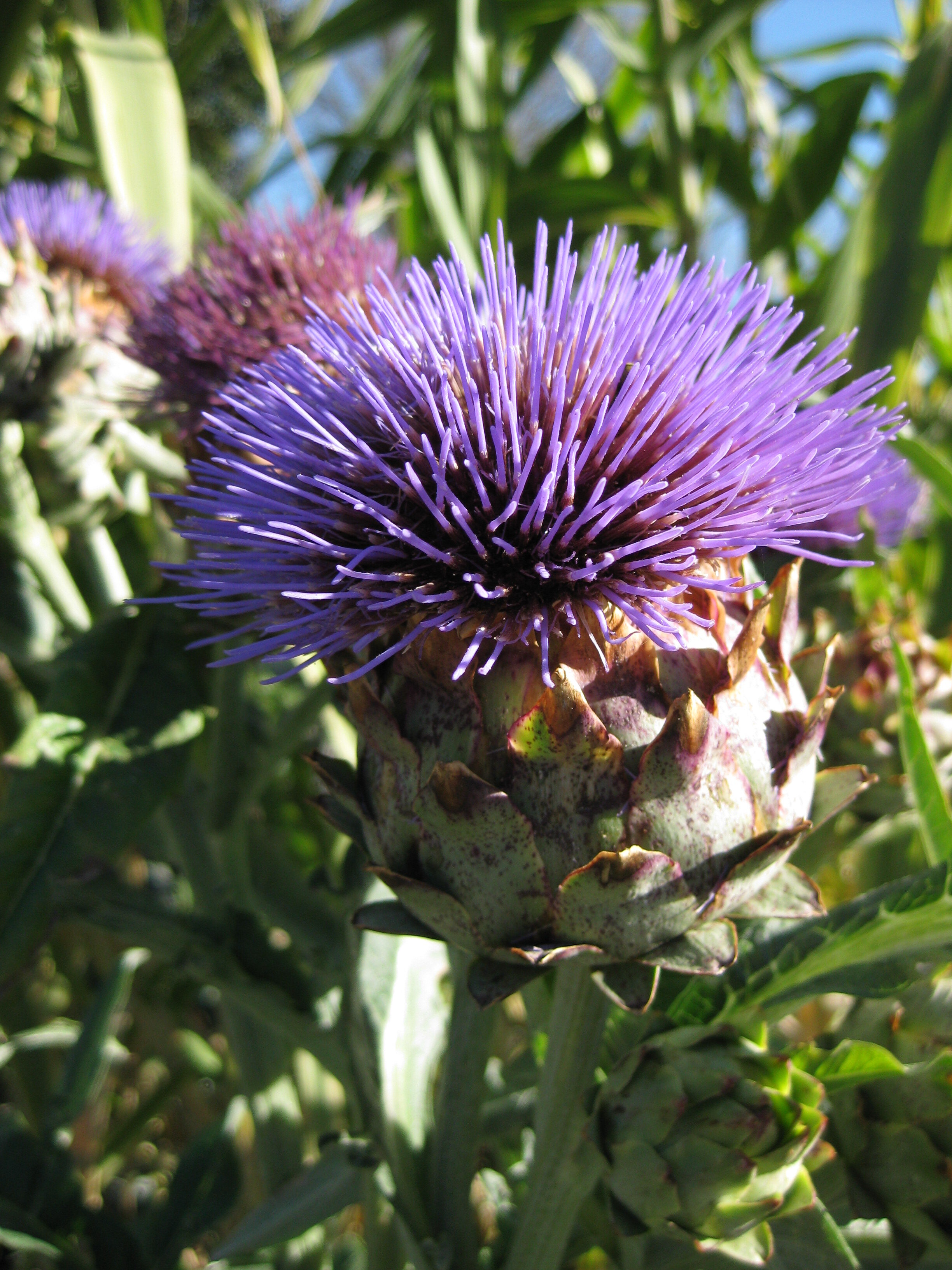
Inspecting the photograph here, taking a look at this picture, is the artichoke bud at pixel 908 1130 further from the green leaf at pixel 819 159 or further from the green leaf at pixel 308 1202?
the green leaf at pixel 819 159

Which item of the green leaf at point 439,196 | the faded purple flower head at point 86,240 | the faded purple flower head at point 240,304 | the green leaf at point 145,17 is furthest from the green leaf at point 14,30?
the faded purple flower head at point 240,304

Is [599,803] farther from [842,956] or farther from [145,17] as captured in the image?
[145,17]

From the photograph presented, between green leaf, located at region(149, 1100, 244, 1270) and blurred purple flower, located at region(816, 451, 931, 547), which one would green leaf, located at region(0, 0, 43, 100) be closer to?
blurred purple flower, located at region(816, 451, 931, 547)

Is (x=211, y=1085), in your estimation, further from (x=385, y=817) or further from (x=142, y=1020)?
(x=385, y=817)

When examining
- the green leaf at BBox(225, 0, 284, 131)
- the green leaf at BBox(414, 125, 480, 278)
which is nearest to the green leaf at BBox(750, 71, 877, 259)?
the green leaf at BBox(414, 125, 480, 278)

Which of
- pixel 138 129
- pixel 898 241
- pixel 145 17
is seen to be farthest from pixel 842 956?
pixel 145 17

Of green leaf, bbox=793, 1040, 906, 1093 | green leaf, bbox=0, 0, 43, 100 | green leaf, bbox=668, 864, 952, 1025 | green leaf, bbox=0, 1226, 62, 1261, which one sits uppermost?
green leaf, bbox=0, 0, 43, 100
